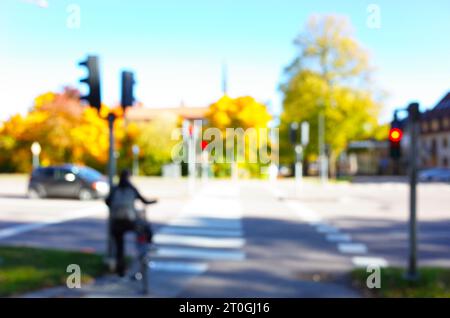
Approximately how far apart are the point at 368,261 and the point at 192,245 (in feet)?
11.3

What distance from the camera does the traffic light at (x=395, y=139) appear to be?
626 centimetres

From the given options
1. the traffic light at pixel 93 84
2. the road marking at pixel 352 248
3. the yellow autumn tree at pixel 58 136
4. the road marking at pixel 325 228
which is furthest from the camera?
the yellow autumn tree at pixel 58 136

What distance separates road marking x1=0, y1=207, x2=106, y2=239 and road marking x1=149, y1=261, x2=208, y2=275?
4417mm

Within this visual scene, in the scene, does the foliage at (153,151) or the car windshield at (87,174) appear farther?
the car windshield at (87,174)

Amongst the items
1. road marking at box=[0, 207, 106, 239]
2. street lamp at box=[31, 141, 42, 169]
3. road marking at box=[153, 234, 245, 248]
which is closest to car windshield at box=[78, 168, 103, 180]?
road marking at box=[0, 207, 106, 239]

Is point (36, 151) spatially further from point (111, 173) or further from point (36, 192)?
point (111, 173)

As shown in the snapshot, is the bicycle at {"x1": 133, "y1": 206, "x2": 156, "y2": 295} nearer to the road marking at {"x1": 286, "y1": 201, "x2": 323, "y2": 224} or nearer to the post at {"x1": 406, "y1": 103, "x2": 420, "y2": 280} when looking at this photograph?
the post at {"x1": 406, "y1": 103, "x2": 420, "y2": 280}

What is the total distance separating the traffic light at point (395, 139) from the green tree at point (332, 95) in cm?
1613

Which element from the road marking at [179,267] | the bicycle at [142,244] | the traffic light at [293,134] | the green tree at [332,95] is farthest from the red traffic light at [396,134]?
the green tree at [332,95]

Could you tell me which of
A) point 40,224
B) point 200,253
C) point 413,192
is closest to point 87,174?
point 40,224

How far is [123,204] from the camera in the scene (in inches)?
233

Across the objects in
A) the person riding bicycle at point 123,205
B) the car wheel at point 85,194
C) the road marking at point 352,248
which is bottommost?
the road marking at point 352,248

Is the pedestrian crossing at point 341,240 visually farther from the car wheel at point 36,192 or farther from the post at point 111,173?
the car wheel at point 36,192
